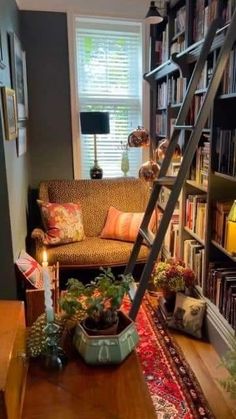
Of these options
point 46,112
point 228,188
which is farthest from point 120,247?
point 46,112

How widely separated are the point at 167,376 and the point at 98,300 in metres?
1.18

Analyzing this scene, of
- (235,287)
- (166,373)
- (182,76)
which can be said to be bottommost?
(166,373)

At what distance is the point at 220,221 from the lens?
6.95 ft

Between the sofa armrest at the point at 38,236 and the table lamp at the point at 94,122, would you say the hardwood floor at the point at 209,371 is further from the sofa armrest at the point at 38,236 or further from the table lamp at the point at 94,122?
the table lamp at the point at 94,122

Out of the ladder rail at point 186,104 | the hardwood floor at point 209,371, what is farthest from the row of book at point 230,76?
the hardwood floor at point 209,371

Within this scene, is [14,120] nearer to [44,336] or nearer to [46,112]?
[46,112]

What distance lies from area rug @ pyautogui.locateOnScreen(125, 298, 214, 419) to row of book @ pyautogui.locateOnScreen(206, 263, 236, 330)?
15.1 inches

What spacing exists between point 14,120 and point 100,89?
139 centimetres

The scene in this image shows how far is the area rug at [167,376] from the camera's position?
169 centimetres

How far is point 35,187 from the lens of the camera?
3.51 metres

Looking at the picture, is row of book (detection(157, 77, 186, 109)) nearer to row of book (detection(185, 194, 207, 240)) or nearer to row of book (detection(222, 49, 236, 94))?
row of book (detection(222, 49, 236, 94))

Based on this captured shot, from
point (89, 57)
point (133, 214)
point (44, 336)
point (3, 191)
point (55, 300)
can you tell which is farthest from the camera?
point (89, 57)

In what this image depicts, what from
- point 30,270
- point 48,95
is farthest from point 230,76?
point 48,95

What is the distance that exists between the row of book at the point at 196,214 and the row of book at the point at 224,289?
11.1 inches
